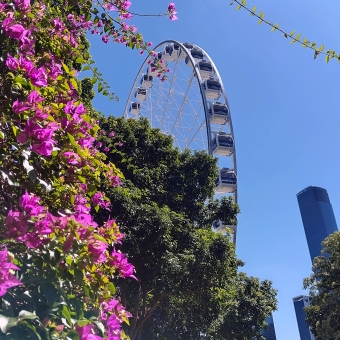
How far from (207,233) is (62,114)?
8912 mm

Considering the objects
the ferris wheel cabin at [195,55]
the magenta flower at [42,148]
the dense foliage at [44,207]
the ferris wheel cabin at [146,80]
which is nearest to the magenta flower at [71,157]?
the dense foliage at [44,207]

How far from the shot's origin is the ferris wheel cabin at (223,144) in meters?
19.3

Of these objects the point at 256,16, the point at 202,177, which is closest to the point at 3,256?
the point at 256,16

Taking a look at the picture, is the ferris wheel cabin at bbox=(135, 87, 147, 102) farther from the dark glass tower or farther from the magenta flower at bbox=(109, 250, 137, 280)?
the dark glass tower

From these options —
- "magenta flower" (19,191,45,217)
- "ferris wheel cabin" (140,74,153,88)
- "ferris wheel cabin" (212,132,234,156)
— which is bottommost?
"magenta flower" (19,191,45,217)

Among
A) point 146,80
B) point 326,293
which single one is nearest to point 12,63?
point 326,293

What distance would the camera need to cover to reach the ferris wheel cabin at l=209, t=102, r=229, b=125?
64.2ft

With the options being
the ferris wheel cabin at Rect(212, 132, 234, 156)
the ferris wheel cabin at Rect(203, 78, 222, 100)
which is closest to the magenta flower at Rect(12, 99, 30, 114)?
the ferris wheel cabin at Rect(212, 132, 234, 156)

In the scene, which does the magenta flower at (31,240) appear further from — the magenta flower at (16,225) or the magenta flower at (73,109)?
the magenta flower at (73,109)

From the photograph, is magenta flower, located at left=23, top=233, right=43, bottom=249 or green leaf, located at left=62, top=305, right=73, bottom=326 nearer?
green leaf, located at left=62, top=305, right=73, bottom=326

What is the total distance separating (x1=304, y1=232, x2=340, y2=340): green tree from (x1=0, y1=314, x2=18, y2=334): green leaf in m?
14.2

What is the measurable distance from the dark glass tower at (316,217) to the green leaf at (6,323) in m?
171

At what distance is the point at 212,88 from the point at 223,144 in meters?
3.21

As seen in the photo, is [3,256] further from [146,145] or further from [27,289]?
[146,145]
